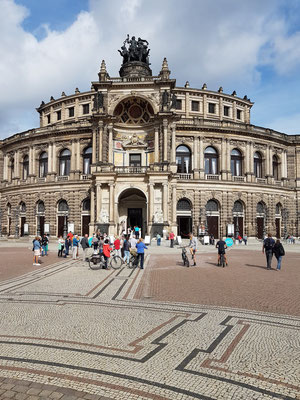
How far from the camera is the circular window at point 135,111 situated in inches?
1499

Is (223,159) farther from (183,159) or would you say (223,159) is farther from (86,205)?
(86,205)

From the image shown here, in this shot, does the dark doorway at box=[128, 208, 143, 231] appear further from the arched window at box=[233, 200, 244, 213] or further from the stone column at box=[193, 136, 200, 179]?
the arched window at box=[233, 200, 244, 213]

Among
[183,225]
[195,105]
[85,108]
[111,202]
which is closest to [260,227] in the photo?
[183,225]

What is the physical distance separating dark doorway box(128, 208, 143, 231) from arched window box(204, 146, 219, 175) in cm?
1127

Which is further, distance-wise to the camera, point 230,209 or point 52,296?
point 230,209

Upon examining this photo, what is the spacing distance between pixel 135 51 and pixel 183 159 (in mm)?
20109

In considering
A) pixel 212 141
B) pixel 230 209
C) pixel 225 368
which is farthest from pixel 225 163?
pixel 225 368

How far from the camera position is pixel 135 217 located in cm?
3872

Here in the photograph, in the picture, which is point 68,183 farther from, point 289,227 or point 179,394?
point 179,394

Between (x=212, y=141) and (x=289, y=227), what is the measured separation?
1838cm

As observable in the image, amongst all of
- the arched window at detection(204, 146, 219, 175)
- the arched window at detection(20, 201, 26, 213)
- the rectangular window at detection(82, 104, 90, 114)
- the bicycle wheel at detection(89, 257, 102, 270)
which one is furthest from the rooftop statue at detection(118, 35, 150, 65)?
the bicycle wheel at detection(89, 257, 102, 270)

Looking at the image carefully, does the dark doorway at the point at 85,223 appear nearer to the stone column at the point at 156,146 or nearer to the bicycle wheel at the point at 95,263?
the stone column at the point at 156,146

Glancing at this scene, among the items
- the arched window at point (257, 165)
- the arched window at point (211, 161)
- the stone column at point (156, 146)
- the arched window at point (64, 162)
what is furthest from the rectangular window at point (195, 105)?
the arched window at point (64, 162)

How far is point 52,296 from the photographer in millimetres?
9336
